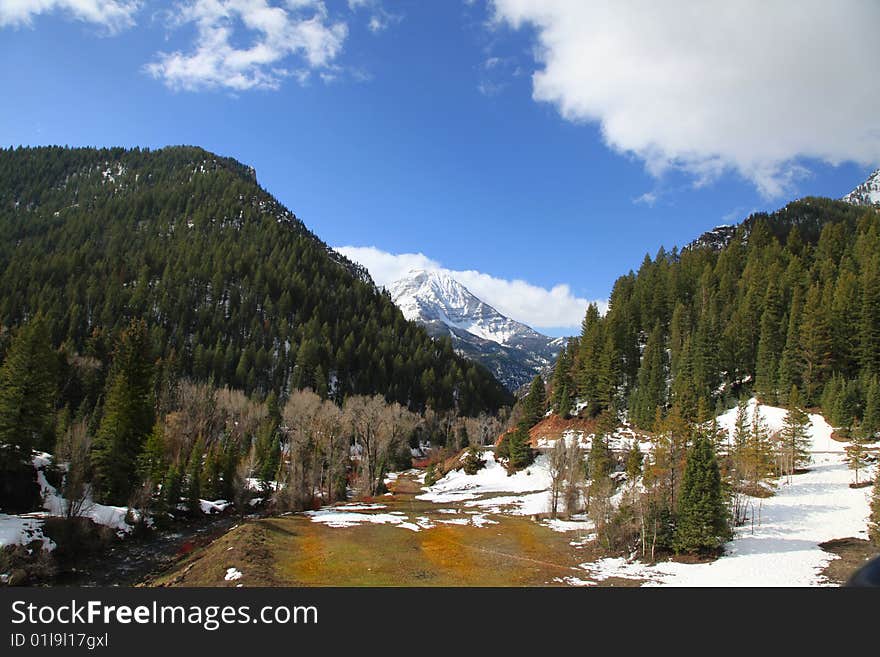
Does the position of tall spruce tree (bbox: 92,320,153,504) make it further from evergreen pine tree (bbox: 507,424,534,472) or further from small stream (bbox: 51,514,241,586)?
evergreen pine tree (bbox: 507,424,534,472)

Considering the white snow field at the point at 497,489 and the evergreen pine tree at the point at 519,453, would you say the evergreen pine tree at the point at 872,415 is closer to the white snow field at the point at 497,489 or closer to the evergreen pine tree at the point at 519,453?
the white snow field at the point at 497,489

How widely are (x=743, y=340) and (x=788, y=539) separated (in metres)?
72.7

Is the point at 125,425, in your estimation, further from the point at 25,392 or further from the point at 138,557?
the point at 138,557

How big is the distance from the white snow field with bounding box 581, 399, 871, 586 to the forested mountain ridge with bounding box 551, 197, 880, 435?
41.6 feet

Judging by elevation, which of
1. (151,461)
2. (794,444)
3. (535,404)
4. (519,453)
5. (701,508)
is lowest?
(519,453)

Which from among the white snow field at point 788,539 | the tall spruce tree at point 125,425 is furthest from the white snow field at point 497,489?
the tall spruce tree at point 125,425

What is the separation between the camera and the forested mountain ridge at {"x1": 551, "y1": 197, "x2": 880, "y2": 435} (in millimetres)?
88625

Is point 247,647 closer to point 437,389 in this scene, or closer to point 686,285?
point 686,285

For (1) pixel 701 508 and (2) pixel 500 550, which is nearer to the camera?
(1) pixel 701 508

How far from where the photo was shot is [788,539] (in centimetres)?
4528

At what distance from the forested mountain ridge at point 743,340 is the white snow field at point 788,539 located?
1269 cm

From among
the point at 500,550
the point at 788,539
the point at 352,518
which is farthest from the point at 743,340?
the point at 352,518

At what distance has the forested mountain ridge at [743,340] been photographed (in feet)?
291

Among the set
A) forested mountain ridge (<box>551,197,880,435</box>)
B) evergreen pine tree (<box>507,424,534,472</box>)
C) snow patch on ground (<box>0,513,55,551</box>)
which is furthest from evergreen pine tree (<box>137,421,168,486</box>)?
forested mountain ridge (<box>551,197,880,435</box>)
